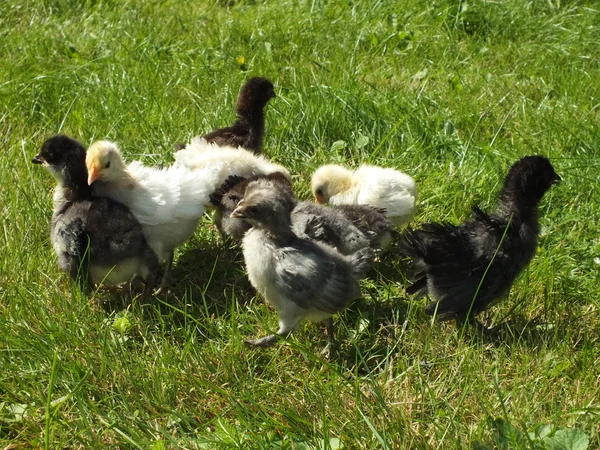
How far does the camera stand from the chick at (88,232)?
3.87 metres

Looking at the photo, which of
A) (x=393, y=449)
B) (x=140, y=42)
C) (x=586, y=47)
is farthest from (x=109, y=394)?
(x=586, y=47)

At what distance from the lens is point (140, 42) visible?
21.5ft

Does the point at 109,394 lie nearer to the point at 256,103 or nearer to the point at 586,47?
the point at 256,103

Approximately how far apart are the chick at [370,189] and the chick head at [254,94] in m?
0.69

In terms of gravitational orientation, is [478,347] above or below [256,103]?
below

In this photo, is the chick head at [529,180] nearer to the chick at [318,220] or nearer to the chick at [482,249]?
the chick at [482,249]

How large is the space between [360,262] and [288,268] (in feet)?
1.24

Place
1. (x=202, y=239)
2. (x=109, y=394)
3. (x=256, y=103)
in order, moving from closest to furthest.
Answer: (x=109, y=394), (x=202, y=239), (x=256, y=103)

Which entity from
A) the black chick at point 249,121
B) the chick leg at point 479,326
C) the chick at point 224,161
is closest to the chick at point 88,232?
the chick at point 224,161

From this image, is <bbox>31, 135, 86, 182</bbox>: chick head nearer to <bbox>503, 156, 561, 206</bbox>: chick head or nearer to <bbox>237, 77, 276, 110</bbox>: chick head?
<bbox>237, 77, 276, 110</bbox>: chick head

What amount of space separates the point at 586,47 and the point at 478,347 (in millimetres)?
3775

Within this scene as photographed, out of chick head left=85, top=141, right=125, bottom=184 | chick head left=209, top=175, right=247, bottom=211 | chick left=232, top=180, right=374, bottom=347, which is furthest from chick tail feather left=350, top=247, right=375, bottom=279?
chick head left=85, top=141, right=125, bottom=184

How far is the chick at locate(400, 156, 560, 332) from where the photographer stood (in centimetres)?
371

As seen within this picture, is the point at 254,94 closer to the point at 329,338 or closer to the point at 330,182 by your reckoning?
the point at 330,182
